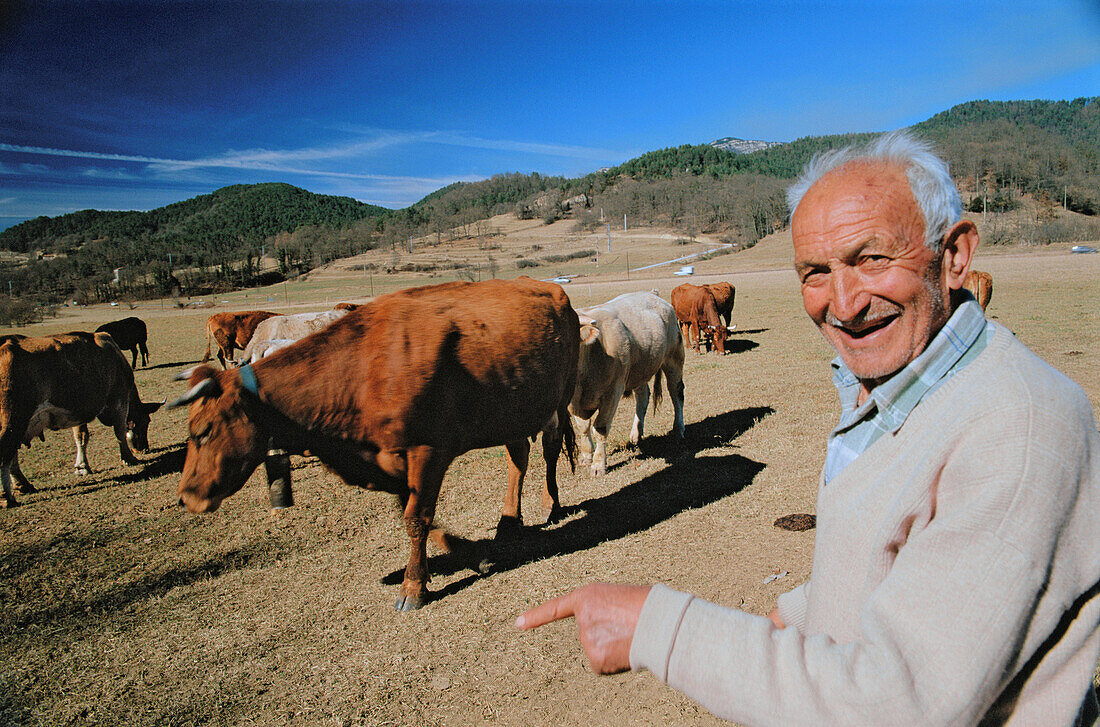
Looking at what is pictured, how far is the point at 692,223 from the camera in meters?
101

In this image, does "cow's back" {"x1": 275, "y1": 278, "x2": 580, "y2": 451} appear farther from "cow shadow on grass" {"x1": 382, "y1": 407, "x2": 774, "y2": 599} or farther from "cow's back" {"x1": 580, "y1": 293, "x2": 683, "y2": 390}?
"cow's back" {"x1": 580, "y1": 293, "x2": 683, "y2": 390}

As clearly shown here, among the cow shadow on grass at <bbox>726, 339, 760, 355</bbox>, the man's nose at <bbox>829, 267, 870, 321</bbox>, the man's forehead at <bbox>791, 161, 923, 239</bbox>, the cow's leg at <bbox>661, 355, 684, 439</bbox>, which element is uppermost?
the man's forehead at <bbox>791, 161, 923, 239</bbox>

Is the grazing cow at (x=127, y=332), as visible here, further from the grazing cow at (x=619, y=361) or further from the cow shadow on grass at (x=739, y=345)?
the cow shadow on grass at (x=739, y=345)

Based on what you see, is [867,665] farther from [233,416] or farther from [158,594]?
[158,594]

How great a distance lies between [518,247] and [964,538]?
94.4 metres

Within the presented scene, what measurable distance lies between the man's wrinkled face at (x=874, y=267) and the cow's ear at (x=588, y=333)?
5.45 m

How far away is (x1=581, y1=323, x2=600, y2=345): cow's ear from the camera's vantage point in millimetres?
7160

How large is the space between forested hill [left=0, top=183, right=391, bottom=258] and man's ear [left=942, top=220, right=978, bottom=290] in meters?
125

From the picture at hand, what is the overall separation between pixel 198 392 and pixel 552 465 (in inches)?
146

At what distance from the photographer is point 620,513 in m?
6.64

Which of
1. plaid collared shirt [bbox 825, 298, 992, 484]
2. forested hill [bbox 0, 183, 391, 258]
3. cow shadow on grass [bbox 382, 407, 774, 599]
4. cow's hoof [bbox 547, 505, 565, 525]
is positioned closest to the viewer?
plaid collared shirt [bbox 825, 298, 992, 484]

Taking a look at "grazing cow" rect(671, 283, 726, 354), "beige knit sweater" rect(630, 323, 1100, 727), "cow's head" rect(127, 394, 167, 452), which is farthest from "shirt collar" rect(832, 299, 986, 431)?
"grazing cow" rect(671, 283, 726, 354)

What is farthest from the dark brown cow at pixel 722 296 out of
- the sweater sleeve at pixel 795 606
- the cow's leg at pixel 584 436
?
the sweater sleeve at pixel 795 606

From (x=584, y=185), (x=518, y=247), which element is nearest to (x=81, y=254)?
(x=518, y=247)
